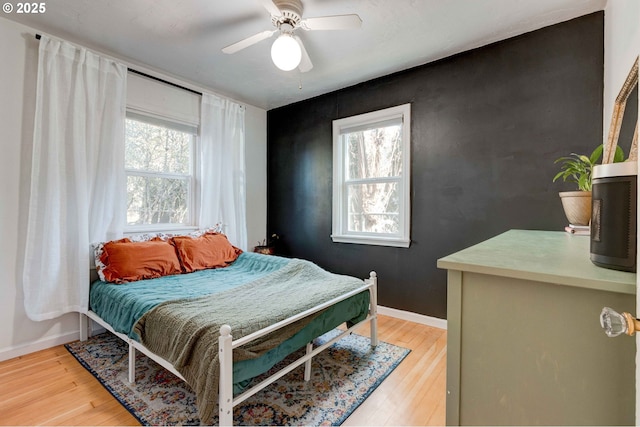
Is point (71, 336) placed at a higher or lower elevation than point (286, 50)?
lower

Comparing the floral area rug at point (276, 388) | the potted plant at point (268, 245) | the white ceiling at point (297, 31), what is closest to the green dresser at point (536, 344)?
the floral area rug at point (276, 388)

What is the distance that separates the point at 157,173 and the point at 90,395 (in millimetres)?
2013

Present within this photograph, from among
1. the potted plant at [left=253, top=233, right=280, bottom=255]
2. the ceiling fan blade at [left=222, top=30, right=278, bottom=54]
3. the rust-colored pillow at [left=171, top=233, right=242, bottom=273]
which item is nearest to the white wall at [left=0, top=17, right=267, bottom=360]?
the rust-colored pillow at [left=171, top=233, right=242, bottom=273]

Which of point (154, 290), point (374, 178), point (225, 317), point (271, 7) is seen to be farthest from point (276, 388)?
point (271, 7)

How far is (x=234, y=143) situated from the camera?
360 cm

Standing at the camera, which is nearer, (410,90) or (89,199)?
(89,199)

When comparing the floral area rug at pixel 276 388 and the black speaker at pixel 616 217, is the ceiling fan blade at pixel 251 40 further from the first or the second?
the floral area rug at pixel 276 388

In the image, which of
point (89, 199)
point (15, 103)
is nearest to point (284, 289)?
point (89, 199)

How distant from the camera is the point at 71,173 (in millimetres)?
2396

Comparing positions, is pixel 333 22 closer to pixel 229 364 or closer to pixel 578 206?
pixel 578 206

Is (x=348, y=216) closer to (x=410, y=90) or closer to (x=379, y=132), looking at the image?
(x=379, y=132)

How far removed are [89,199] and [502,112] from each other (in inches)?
139

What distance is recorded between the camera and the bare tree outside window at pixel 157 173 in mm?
2920

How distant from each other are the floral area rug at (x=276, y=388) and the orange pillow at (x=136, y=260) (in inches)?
23.2
